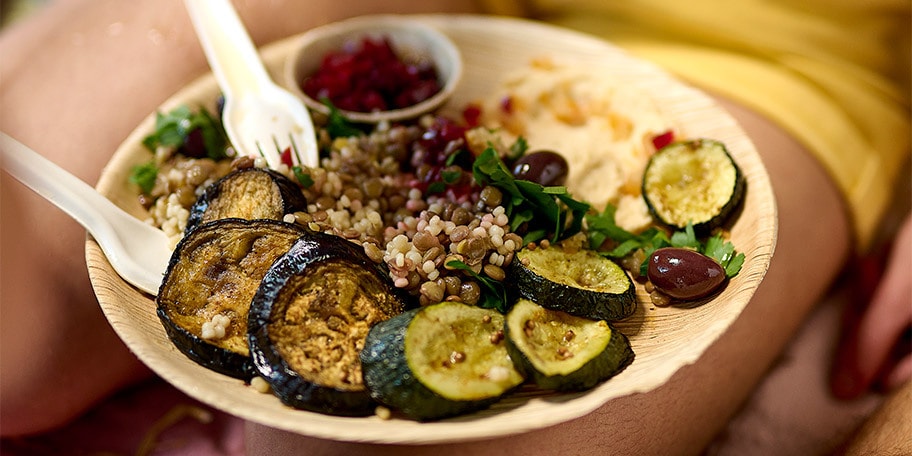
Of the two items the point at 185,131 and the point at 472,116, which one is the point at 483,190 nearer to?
the point at 472,116

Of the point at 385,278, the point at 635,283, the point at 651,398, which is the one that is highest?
the point at 385,278

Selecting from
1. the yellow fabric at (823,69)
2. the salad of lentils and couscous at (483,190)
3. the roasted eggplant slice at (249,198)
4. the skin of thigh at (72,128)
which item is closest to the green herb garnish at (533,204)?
the salad of lentils and couscous at (483,190)

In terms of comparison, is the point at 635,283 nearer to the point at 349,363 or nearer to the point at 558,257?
the point at 558,257

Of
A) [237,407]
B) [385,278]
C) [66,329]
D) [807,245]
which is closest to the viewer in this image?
[237,407]

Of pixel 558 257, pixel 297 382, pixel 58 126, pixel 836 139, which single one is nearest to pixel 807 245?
pixel 836 139

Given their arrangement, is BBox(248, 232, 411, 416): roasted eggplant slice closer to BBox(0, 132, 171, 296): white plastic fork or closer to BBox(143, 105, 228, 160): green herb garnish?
BBox(0, 132, 171, 296): white plastic fork

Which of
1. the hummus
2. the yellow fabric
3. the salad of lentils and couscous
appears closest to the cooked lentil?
the salad of lentils and couscous

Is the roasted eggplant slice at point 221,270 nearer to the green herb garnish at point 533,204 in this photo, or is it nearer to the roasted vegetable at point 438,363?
the roasted vegetable at point 438,363

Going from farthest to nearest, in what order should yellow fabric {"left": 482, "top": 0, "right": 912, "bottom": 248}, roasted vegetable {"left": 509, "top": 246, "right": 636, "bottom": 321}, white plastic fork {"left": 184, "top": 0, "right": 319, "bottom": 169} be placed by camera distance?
1. yellow fabric {"left": 482, "top": 0, "right": 912, "bottom": 248}
2. white plastic fork {"left": 184, "top": 0, "right": 319, "bottom": 169}
3. roasted vegetable {"left": 509, "top": 246, "right": 636, "bottom": 321}
